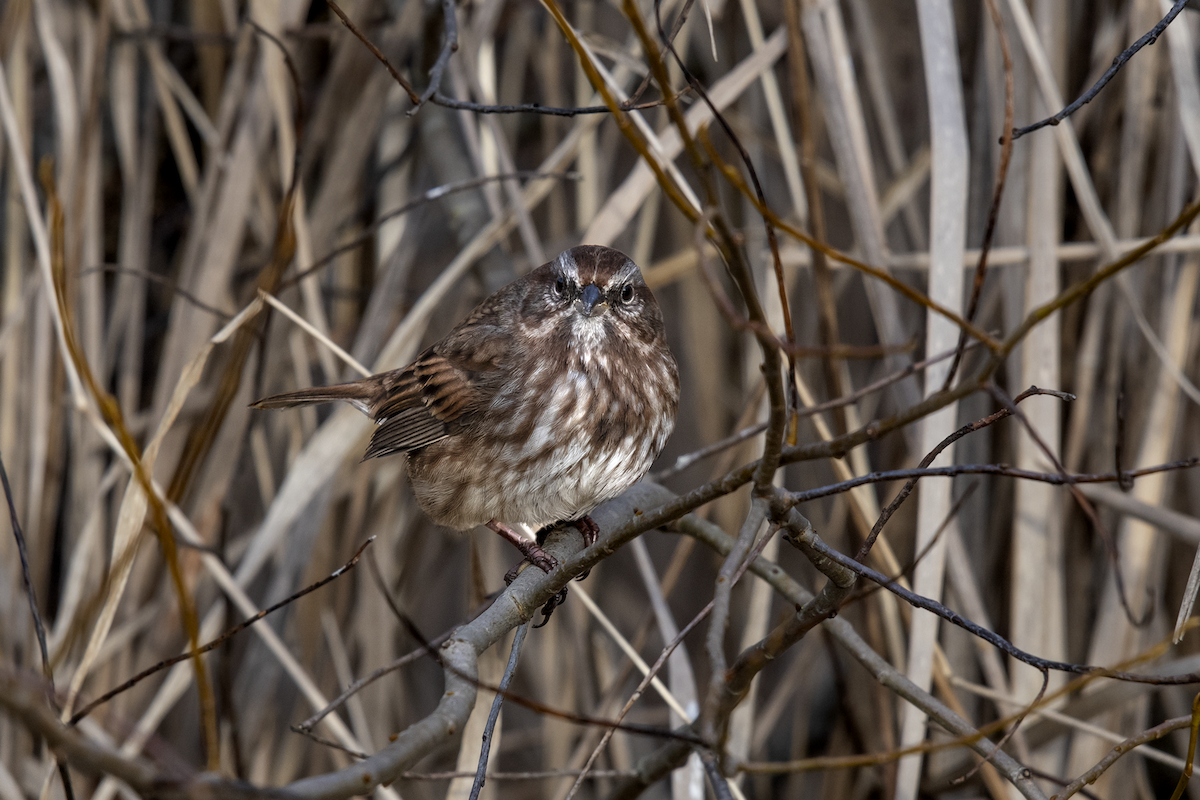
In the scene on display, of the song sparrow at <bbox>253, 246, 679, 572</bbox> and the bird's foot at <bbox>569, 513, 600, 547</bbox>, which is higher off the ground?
the song sparrow at <bbox>253, 246, 679, 572</bbox>

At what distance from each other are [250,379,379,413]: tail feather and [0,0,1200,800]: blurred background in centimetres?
8

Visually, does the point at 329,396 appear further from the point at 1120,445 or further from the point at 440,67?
the point at 1120,445

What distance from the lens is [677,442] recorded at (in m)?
4.20

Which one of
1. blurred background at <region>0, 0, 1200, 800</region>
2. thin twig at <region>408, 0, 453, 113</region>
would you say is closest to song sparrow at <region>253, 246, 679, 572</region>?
blurred background at <region>0, 0, 1200, 800</region>

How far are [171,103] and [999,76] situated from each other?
217 cm

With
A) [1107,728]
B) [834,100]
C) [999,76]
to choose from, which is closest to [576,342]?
[834,100]

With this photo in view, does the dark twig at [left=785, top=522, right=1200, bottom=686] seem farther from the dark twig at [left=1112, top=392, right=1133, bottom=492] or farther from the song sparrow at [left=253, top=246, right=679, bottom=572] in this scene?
the song sparrow at [left=253, top=246, right=679, bottom=572]

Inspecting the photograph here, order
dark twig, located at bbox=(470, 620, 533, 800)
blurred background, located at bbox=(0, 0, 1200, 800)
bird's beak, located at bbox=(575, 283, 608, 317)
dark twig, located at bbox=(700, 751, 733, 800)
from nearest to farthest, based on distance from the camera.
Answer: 1. dark twig, located at bbox=(700, 751, 733, 800)
2. dark twig, located at bbox=(470, 620, 533, 800)
3. bird's beak, located at bbox=(575, 283, 608, 317)
4. blurred background, located at bbox=(0, 0, 1200, 800)

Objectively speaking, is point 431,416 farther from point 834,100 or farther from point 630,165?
point 630,165

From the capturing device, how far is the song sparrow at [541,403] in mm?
2137

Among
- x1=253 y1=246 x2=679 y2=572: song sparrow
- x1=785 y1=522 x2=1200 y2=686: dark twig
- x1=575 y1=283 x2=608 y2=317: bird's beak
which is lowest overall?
x1=785 y1=522 x2=1200 y2=686: dark twig

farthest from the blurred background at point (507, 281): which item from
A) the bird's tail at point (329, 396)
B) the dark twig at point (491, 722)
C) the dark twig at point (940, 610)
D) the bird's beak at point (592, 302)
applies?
the dark twig at point (940, 610)

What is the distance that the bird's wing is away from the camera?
2.29 m

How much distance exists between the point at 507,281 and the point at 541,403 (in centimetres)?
67
